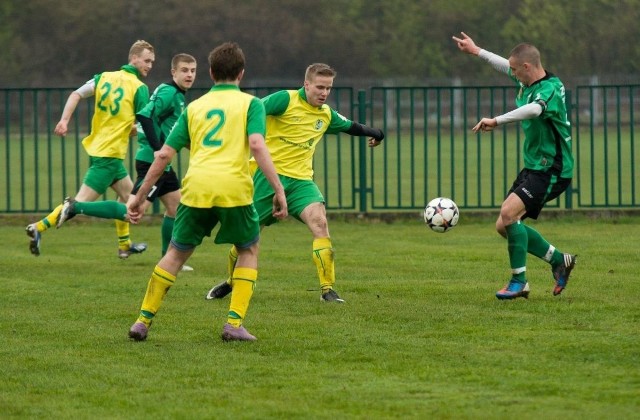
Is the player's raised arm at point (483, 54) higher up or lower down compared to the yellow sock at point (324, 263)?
higher up

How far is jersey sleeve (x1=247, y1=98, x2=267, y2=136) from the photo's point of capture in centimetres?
777

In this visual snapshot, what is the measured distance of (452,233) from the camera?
15.1 meters

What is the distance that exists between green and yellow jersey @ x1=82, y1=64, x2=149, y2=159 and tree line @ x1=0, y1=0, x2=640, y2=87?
4016cm

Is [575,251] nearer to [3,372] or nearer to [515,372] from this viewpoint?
[515,372]

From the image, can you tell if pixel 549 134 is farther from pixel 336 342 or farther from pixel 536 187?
pixel 336 342

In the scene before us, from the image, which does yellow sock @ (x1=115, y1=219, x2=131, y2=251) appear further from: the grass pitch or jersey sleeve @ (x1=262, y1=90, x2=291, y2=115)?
jersey sleeve @ (x1=262, y1=90, x2=291, y2=115)

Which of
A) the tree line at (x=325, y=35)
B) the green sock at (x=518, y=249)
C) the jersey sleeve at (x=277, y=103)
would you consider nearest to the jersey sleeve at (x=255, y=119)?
the jersey sleeve at (x=277, y=103)

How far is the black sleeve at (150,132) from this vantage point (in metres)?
11.2

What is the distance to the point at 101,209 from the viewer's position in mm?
12039

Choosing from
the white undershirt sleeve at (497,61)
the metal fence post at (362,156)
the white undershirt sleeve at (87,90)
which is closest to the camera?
the white undershirt sleeve at (497,61)

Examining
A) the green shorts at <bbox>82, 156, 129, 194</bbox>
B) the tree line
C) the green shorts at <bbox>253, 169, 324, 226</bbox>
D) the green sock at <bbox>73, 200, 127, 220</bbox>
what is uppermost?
the tree line

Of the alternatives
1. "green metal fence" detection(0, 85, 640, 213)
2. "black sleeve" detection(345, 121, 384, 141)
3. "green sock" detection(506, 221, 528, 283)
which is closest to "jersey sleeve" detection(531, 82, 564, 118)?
"green sock" detection(506, 221, 528, 283)

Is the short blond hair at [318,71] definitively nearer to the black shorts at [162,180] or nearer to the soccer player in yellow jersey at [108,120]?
the black shorts at [162,180]

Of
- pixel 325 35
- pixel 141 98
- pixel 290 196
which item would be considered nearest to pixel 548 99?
pixel 290 196
